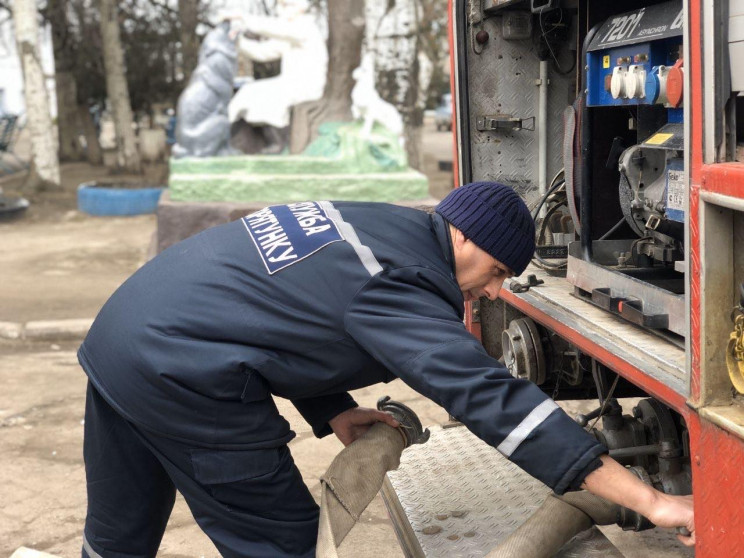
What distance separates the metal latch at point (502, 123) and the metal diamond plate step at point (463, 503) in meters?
1.19

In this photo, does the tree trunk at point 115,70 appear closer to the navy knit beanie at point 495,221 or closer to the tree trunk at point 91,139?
the tree trunk at point 91,139

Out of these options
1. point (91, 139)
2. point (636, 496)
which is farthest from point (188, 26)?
point (636, 496)

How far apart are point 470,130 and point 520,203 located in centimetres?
149

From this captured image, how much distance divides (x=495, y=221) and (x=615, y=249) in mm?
955

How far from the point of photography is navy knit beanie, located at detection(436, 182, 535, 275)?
2316 millimetres

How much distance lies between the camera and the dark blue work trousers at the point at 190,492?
2.37 metres

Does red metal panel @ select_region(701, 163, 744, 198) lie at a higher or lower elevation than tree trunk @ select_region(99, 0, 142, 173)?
lower

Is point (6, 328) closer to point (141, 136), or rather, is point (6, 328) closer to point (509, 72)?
point (509, 72)

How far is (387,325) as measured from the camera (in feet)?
6.97

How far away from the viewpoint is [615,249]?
312 cm

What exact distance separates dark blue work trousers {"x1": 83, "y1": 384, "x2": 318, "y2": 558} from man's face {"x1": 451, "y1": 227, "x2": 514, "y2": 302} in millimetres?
638

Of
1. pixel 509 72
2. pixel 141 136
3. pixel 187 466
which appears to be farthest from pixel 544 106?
pixel 141 136

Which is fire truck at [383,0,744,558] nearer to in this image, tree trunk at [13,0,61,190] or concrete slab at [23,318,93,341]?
concrete slab at [23,318,93,341]

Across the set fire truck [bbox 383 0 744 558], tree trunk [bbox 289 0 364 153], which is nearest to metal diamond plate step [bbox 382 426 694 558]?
fire truck [bbox 383 0 744 558]
